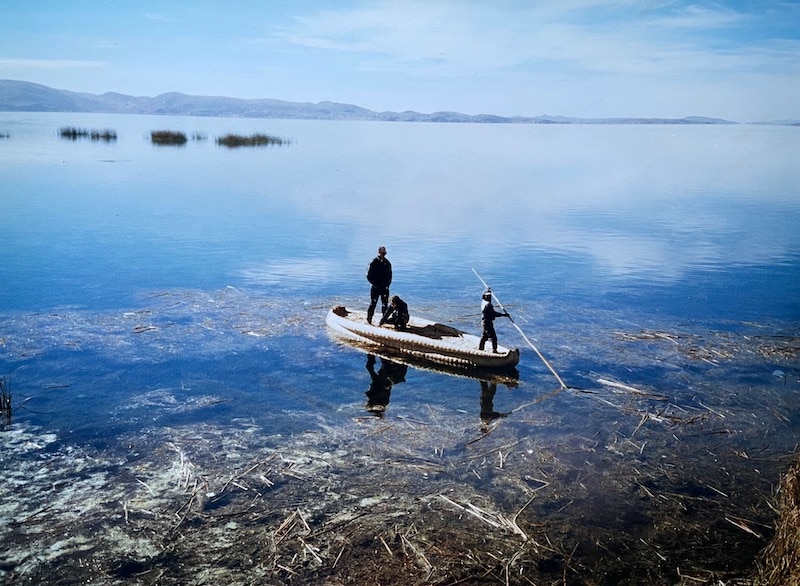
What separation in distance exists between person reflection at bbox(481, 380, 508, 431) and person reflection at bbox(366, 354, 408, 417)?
195cm

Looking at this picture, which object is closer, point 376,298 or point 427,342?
point 427,342

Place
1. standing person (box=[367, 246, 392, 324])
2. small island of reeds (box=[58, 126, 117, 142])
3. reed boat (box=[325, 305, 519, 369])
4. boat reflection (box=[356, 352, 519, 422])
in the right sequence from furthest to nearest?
1. small island of reeds (box=[58, 126, 117, 142])
2. standing person (box=[367, 246, 392, 324])
3. reed boat (box=[325, 305, 519, 369])
4. boat reflection (box=[356, 352, 519, 422])

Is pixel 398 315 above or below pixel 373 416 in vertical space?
above

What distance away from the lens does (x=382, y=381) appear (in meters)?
15.8

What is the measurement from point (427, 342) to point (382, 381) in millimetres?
1624

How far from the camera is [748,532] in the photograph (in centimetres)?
972

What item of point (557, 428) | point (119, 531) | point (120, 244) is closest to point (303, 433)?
point (119, 531)

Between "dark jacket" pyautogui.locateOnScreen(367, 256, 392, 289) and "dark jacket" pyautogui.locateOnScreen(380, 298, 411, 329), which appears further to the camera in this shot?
"dark jacket" pyautogui.locateOnScreen(367, 256, 392, 289)

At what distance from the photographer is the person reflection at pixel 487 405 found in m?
13.6

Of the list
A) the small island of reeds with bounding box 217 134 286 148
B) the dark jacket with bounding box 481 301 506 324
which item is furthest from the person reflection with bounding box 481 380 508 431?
the small island of reeds with bounding box 217 134 286 148

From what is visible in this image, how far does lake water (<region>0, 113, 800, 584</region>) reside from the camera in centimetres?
936

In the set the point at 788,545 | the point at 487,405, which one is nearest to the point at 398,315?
the point at 487,405

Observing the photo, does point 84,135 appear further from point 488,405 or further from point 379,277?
point 488,405

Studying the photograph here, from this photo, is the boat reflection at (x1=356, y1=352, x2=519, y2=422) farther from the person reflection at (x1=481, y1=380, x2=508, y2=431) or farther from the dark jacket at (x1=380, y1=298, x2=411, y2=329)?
the dark jacket at (x1=380, y1=298, x2=411, y2=329)
